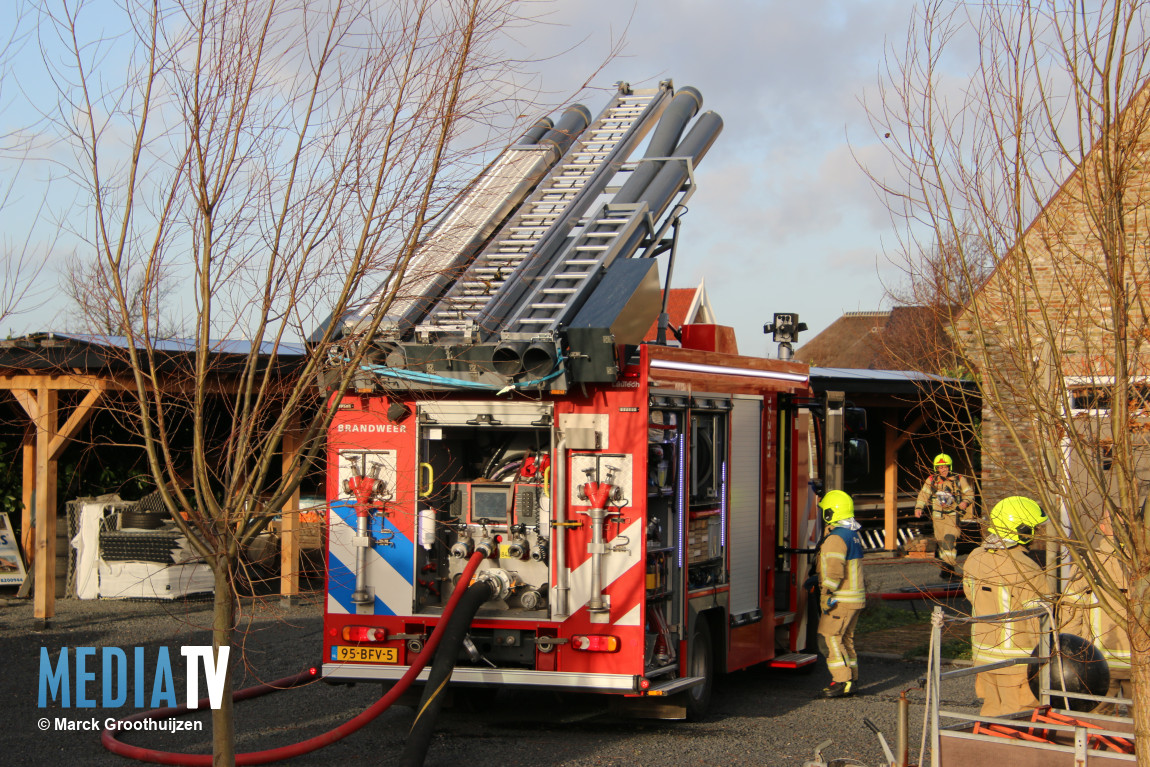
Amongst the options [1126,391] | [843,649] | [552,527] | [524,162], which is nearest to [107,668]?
[552,527]

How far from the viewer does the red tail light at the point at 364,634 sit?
25.1 ft

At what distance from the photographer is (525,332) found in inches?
294

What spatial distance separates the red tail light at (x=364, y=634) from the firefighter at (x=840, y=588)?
3599 millimetres

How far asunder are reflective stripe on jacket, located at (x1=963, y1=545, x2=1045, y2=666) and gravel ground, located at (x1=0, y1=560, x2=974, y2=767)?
122 centimetres

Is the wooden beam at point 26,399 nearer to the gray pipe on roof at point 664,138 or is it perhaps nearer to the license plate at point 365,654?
the license plate at point 365,654

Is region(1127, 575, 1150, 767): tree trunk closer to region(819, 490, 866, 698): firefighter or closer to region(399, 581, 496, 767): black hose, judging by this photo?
region(399, 581, 496, 767): black hose

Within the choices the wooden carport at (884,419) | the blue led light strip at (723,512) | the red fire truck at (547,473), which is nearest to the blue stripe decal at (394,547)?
the red fire truck at (547,473)

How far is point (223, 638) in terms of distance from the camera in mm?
4930

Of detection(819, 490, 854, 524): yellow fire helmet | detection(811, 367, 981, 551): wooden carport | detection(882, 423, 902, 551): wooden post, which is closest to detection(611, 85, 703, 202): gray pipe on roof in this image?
detection(819, 490, 854, 524): yellow fire helmet

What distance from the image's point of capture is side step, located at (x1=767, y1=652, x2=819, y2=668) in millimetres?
9586

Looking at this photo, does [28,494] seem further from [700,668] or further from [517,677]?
[700,668]

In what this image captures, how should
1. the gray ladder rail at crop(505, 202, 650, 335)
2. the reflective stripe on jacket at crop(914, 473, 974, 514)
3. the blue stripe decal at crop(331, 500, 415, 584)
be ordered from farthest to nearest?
the blue stripe decal at crop(331, 500, 415, 584), the gray ladder rail at crop(505, 202, 650, 335), the reflective stripe on jacket at crop(914, 473, 974, 514)

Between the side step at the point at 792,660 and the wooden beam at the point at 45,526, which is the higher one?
the wooden beam at the point at 45,526

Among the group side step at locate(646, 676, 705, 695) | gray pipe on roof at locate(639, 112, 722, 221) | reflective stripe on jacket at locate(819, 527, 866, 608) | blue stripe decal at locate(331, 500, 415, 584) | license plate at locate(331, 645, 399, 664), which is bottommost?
side step at locate(646, 676, 705, 695)
